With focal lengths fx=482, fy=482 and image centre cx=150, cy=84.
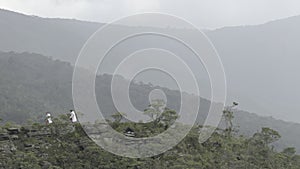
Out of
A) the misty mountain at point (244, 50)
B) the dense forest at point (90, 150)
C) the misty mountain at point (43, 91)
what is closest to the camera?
the dense forest at point (90, 150)

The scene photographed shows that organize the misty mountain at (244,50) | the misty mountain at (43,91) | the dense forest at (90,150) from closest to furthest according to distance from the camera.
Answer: the dense forest at (90,150)
the misty mountain at (43,91)
the misty mountain at (244,50)

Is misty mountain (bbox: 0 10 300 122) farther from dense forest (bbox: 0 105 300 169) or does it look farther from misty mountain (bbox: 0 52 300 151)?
dense forest (bbox: 0 105 300 169)

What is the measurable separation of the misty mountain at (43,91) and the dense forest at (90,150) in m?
34.4

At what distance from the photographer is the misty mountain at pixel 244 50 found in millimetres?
129500

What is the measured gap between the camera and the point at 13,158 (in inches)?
312

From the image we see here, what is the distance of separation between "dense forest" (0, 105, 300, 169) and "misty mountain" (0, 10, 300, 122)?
3858 inches

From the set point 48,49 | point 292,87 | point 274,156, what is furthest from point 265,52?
point 274,156

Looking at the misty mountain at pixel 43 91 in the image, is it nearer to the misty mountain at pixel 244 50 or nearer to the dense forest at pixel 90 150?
the misty mountain at pixel 244 50

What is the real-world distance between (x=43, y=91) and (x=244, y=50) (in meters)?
112

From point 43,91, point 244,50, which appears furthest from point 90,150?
point 244,50

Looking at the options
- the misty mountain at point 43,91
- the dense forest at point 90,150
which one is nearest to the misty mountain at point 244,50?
the misty mountain at point 43,91

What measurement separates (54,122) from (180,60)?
2567mm

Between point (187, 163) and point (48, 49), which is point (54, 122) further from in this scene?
point (48, 49)

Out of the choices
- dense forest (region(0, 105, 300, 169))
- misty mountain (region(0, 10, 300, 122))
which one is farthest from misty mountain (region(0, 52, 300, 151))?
dense forest (region(0, 105, 300, 169))
